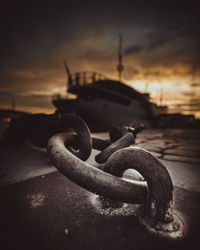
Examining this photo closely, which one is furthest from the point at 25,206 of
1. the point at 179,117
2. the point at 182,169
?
the point at 179,117

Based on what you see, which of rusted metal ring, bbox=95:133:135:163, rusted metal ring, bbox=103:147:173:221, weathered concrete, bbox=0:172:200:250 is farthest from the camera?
rusted metal ring, bbox=95:133:135:163

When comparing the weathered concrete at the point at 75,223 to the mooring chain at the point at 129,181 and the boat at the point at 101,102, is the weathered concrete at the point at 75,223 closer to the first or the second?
the mooring chain at the point at 129,181

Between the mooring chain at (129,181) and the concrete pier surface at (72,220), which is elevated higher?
the mooring chain at (129,181)

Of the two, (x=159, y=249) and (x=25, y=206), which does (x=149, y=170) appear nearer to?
(x=159, y=249)

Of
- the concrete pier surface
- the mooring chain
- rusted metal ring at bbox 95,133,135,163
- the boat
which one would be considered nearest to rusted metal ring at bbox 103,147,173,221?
the mooring chain

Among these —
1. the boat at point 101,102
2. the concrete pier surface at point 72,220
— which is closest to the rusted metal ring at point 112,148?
the concrete pier surface at point 72,220

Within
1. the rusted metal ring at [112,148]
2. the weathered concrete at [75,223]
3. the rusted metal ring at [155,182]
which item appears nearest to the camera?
the weathered concrete at [75,223]

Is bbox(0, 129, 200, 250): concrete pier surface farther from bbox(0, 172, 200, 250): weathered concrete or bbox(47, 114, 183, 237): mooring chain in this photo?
bbox(47, 114, 183, 237): mooring chain

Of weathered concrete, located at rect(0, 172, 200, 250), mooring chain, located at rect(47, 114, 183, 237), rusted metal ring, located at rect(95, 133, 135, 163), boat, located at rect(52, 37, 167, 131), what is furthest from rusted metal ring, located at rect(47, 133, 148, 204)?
boat, located at rect(52, 37, 167, 131)

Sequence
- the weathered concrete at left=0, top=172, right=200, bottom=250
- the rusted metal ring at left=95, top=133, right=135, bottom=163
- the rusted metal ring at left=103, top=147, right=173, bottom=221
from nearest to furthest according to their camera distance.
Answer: the weathered concrete at left=0, top=172, right=200, bottom=250 → the rusted metal ring at left=103, top=147, right=173, bottom=221 → the rusted metal ring at left=95, top=133, right=135, bottom=163

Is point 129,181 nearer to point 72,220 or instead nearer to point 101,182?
point 101,182

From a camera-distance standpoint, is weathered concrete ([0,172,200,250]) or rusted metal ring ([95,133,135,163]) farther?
rusted metal ring ([95,133,135,163])

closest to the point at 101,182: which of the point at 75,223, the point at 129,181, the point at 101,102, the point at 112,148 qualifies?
the point at 129,181

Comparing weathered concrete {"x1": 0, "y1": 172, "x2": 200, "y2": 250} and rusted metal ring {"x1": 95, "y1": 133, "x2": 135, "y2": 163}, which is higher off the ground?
rusted metal ring {"x1": 95, "y1": 133, "x2": 135, "y2": 163}
